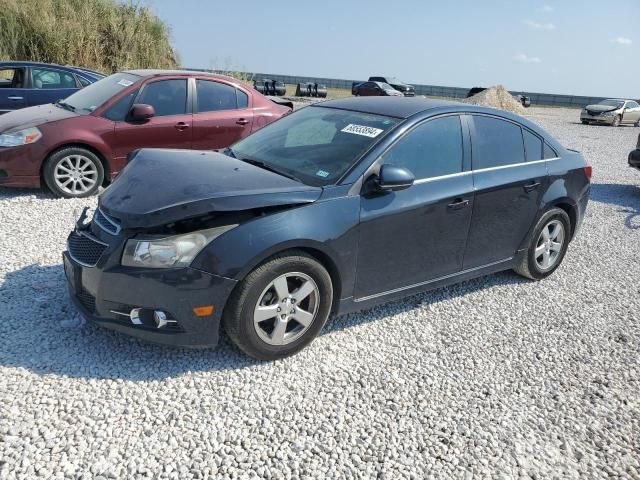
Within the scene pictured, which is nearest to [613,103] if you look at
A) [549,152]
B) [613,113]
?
[613,113]

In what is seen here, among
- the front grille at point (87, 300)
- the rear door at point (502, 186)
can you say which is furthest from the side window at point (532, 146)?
the front grille at point (87, 300)

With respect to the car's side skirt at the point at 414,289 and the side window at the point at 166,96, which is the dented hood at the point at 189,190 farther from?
the side window at the point at 166,96

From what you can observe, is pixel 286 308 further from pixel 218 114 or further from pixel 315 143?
pixel 218 114

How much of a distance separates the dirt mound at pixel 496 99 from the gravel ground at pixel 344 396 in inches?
942

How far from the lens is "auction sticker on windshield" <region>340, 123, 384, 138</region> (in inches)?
149

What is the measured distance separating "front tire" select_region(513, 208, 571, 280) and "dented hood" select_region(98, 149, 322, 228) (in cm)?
243

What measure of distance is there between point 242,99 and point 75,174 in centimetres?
251

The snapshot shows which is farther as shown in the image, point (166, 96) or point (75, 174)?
point (166, 96)

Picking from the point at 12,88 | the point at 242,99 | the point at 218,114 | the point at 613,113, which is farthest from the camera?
the point at 613,113

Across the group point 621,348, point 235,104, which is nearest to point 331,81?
point 235,104

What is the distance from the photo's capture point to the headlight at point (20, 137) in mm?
6074

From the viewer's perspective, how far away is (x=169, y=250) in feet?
9.77

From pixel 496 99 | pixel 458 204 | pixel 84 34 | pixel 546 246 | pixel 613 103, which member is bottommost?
pixel 546 246

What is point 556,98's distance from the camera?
169ft
